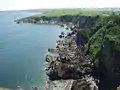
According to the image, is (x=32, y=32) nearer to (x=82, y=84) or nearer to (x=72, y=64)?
(x=72, y=64)

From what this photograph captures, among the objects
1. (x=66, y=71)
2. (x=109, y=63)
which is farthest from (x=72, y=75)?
(x=109, y=63)

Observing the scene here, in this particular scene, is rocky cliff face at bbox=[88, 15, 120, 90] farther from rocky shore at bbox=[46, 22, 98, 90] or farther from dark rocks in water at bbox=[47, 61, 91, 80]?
dark rocks in water at bbox=[47, 61, 91, 80]

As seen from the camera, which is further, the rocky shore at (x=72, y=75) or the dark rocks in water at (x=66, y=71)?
the dark rocks in water at (x=66, y=71)

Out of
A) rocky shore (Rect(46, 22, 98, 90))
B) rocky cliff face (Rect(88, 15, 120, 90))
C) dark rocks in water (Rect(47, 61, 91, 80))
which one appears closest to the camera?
rocky shore (Rect(46, 22, 98, 90))

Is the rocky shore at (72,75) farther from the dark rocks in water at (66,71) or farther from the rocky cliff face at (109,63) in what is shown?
the rocky cliff face at (109,63)

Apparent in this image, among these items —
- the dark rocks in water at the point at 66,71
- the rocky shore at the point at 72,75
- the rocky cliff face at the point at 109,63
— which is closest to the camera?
the rocky shore at the point at 72,75

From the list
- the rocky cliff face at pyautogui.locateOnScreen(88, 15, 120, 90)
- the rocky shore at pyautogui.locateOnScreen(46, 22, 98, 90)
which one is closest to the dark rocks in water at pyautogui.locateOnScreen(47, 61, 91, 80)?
the rocky shore at pyautogui.locateOnScreen(46, 22, 98, 90)

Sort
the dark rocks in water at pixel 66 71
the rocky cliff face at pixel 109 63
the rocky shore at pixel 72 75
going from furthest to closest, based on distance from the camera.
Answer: the dark rocks in water at pixel 66 71
the rocky cliff face at pixel 109 63
the rocky shore at pixel 72 75

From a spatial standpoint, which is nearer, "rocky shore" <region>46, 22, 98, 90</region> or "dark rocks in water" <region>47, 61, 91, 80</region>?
"rocky shore" <region>46, 22, 98, 90</region>

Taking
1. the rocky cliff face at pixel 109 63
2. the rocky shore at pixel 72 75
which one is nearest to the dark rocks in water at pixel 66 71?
the rocky shore at pixel 72 75

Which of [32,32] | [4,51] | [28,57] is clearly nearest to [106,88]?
[28,57]

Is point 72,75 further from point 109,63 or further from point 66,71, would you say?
point 109,63
